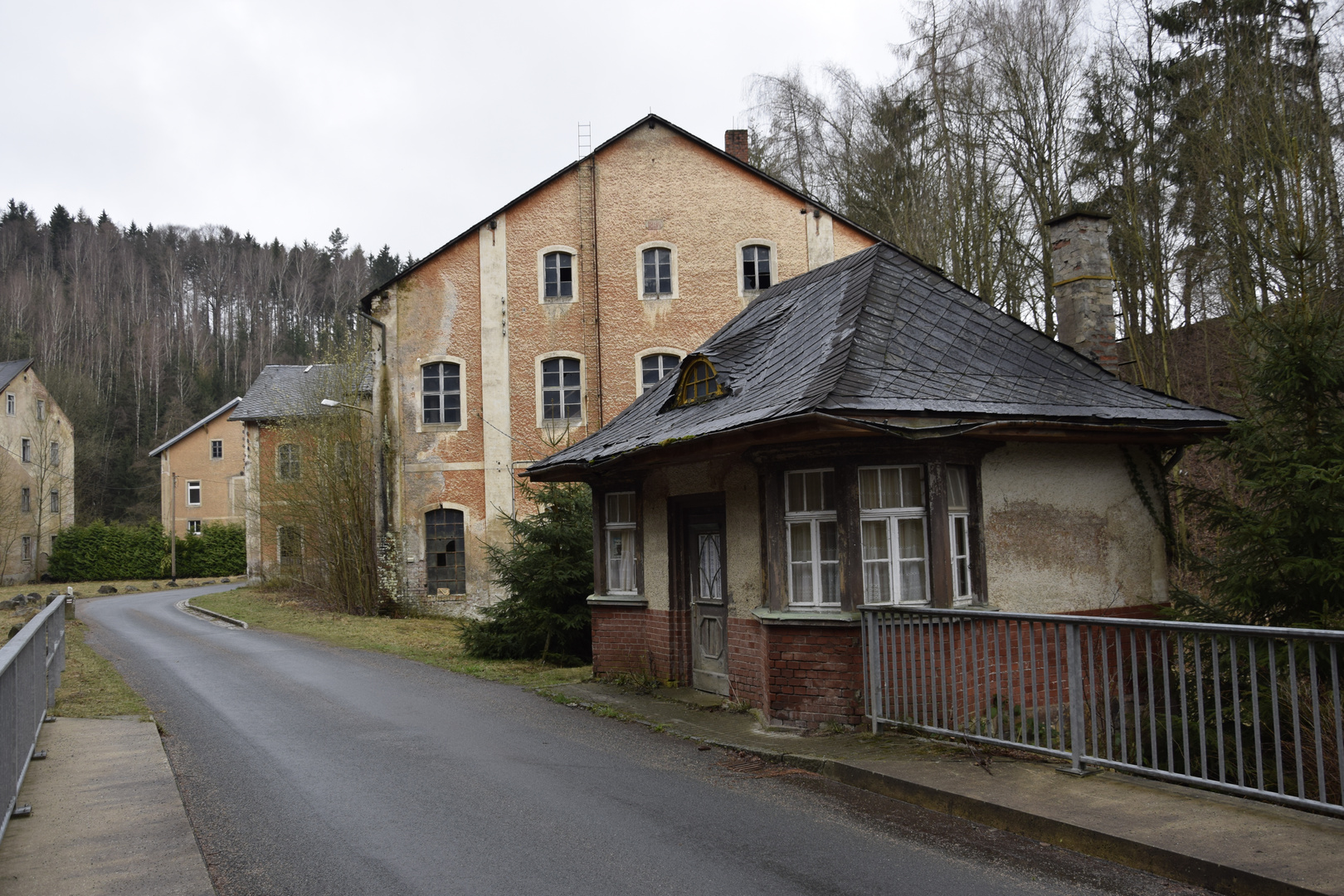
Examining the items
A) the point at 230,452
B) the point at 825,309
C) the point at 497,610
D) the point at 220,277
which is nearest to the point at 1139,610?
the point at 825,309

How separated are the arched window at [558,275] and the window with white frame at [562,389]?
156 centimetres

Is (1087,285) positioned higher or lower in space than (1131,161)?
lower

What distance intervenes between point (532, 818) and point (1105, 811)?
3476 millimetres

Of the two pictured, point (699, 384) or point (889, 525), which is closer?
point (889, 525)

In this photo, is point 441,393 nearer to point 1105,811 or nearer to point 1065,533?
point 1065,533

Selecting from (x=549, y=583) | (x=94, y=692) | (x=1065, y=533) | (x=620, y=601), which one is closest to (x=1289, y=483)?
(x=1065, y=533)

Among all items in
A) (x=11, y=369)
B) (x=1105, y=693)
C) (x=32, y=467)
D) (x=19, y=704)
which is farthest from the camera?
(x=32, y=467)

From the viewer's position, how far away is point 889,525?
9.19 metres

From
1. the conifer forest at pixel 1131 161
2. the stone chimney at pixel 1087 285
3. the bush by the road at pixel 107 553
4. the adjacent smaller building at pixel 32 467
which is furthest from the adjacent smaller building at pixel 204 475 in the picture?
the stone chimney at pixel 1087 285

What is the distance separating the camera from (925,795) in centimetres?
675

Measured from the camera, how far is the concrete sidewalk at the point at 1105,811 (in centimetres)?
493

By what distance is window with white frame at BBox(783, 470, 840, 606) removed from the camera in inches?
364

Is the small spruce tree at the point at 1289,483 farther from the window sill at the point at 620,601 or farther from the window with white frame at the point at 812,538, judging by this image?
the window sill at the point at 620,601

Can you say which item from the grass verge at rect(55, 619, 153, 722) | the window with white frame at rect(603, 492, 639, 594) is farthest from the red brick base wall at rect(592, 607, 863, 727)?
the grass verge at rect(55, 619, 153, 722)
